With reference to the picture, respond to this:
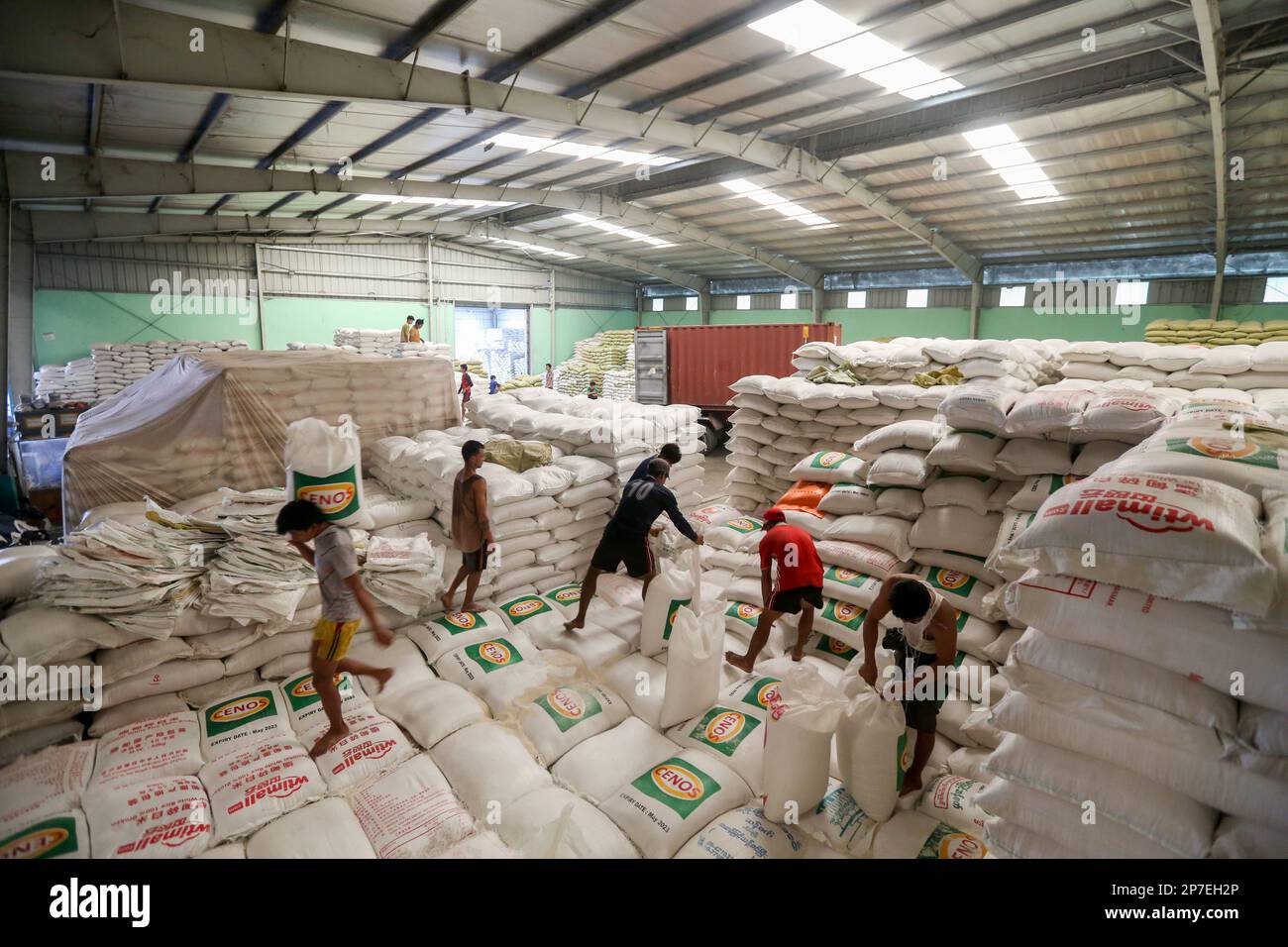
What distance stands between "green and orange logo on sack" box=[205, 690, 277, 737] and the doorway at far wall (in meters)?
19.7

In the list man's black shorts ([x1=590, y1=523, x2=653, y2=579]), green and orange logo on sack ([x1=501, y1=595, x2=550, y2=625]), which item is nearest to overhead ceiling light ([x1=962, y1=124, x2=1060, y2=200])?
man's black shorts ([x1=590, y1=523, x2=653, y2=579])

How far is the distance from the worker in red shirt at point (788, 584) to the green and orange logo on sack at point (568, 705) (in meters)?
1.10

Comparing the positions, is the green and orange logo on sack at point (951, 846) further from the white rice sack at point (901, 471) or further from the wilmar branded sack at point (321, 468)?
the wilmar branded sack at point (321, 468)

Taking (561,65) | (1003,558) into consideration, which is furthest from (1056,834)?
(561,65)

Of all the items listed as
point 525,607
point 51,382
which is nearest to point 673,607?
point 525,607

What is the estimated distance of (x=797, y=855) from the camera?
2643mm

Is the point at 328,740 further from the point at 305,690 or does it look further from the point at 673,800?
the point at 673,800

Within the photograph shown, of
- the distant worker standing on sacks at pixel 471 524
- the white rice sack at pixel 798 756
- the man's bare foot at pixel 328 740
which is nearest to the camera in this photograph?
the white rice sack at pixel 798 756

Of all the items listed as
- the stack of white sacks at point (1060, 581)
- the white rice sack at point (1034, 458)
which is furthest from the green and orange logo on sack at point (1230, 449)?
the white rice sack at point (1034, 458)

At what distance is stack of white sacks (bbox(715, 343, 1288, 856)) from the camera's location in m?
1.96

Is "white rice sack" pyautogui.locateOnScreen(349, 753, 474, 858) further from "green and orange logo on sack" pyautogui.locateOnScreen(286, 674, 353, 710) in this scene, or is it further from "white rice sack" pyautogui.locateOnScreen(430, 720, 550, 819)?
"green and orange logo on sack" pyautogui.locateOnScreen(286, 674, 353, 710)

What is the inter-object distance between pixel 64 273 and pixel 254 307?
3.59m

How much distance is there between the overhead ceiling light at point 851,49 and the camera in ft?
18.7

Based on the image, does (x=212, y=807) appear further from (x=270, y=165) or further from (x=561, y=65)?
(x=270, y=165)
